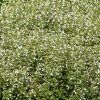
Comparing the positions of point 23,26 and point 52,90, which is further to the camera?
point 23,26

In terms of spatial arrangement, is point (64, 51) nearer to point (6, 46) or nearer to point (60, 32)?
point (60, 32)

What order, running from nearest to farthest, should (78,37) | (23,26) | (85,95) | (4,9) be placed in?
(85,95) → (78,37) → (23,26) → (4,9)

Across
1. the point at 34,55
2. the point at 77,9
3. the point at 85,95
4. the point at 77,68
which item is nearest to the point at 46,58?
the point at 34,55

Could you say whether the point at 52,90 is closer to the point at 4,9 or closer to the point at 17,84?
the point at 17,84

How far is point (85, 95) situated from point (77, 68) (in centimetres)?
59

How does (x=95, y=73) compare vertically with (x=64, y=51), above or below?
below

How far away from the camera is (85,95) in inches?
257

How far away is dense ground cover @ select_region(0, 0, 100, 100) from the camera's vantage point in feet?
21.4

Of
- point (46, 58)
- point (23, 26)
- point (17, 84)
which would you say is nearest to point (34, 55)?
point (46, 58)

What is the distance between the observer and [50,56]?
267 inches

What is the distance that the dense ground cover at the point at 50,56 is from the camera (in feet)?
21.4

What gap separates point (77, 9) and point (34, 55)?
7.24 feet

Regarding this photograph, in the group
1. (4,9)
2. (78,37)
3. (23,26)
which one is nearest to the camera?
(78,37)

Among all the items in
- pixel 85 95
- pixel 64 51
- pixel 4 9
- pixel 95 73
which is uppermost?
pixel 4 9
